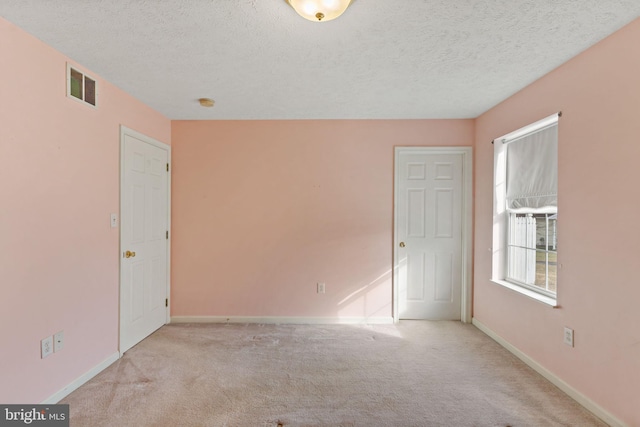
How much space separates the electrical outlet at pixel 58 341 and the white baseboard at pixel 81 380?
0.30 metres

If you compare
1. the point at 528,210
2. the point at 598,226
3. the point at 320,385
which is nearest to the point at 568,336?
the point at 598,226

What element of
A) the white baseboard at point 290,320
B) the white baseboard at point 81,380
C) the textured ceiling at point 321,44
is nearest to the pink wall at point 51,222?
the white baseboard at point 81,380

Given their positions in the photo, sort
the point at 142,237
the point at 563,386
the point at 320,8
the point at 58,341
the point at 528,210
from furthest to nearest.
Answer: the point at 142,237, the point at 528,210, the point at 563,386, the point at 58,341, the point at 320,8

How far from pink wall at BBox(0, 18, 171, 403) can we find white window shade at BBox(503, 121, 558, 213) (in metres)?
3.77

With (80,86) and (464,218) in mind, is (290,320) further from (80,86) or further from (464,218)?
(80,86)

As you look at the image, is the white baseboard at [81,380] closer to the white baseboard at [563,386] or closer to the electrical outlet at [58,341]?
the electrical outlet at [58,341]

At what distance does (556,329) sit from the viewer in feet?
7.18

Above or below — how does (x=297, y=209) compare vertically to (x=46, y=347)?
above

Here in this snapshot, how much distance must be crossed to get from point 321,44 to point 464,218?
2.61 m

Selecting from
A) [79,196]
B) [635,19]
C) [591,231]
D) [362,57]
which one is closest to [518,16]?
[635,19]

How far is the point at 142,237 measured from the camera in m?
2.91

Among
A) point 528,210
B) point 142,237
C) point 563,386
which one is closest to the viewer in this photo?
point 563,386

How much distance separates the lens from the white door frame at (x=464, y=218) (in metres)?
3.39

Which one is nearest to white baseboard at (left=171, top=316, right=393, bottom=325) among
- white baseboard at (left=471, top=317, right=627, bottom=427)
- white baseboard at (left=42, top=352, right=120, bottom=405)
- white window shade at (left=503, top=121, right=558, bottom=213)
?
white baseboard at (left=42, top=352, right=120, bottom=405)
